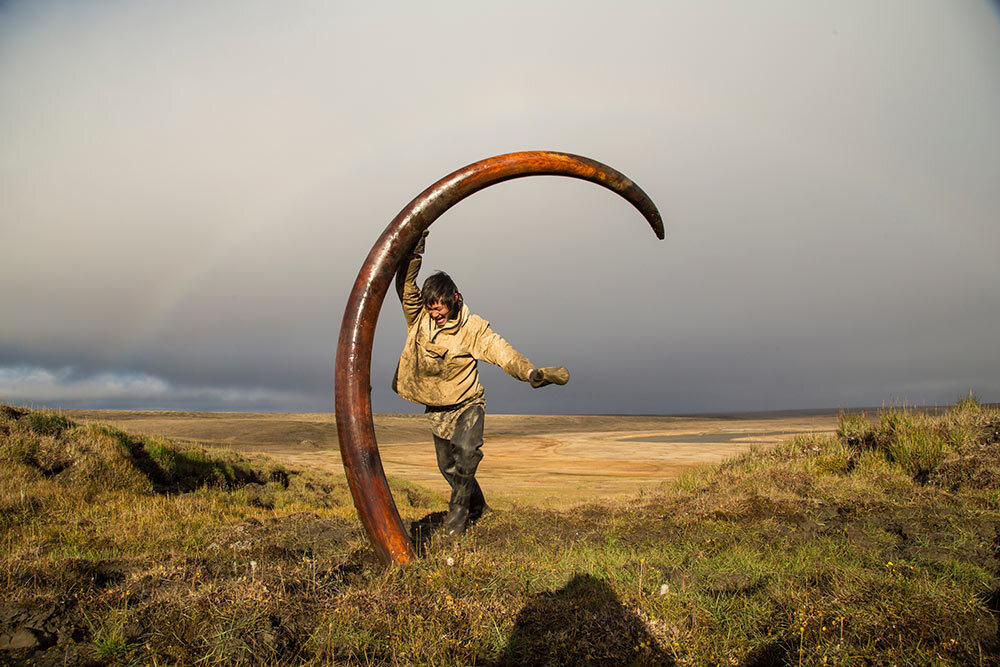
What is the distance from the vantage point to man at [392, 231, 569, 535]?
5.43 meters

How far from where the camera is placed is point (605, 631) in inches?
121

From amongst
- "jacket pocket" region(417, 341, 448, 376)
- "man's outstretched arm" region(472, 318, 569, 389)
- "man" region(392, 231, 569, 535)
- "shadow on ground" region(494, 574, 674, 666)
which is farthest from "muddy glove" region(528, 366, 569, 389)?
"shadow on ground" region(494, 574, 674, 666)

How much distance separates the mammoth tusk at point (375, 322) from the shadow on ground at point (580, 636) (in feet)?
4.30

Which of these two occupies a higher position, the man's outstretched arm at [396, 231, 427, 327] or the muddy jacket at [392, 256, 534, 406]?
the man's outstretched arm at [396, 231, 427, 327]

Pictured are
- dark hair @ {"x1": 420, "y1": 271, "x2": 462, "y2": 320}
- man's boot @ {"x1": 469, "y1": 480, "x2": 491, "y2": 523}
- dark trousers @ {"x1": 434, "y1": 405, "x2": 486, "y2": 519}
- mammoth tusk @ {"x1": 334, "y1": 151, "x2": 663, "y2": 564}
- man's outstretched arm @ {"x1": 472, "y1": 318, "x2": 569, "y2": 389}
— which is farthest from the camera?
man's boot @ {"x1": 469, "y1": 480, "x2": 491, "y2": 523}

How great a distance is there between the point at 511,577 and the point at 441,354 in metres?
2.21

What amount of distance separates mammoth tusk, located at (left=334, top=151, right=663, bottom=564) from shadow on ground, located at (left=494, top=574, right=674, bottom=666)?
4.30 ft

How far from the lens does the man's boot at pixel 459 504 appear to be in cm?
567

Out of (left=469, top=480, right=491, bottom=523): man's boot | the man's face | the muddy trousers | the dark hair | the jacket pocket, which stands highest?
the dark hair

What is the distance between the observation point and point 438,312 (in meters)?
5.45

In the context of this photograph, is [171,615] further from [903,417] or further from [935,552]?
[903,417]

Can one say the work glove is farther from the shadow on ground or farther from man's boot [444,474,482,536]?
the shadow on ground

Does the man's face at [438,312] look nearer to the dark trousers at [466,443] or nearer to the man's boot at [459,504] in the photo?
the dark trousers at [466,443]

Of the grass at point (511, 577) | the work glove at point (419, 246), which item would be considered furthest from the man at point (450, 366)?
the grass at point (511, 577)
